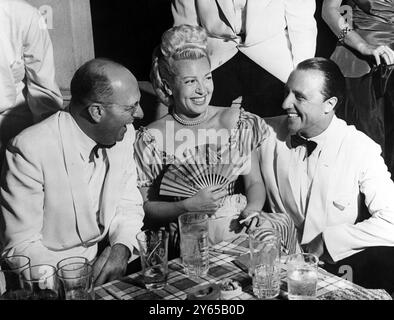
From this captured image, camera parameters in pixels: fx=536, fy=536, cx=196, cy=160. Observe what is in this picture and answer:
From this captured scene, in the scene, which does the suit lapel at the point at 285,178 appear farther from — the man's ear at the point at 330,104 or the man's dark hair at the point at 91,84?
the man's dark hair at the point at 91,84

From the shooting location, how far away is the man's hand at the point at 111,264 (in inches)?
101

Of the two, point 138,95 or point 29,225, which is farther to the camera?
point 138,95

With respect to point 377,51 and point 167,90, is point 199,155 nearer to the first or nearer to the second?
point 167,90

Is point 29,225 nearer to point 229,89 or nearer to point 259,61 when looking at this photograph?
point 229,89

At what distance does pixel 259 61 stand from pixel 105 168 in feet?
3.17

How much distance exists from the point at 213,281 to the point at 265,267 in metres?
0.24

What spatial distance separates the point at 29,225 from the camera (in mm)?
2545

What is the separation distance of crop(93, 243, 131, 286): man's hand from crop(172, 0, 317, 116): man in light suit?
897mm

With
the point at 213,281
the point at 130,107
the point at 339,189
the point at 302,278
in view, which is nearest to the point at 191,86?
the point at 130,107

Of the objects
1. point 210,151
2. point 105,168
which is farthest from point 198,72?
point 105,168

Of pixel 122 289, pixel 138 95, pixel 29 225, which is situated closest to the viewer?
pixel 122 289

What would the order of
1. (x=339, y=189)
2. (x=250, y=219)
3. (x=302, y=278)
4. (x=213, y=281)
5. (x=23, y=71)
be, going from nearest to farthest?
(x=302, y=278)
(x=213, y=281)
(x=23, y=71)
(x=339, y=189)
(x=250, y=219)

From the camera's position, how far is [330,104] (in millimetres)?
2697
